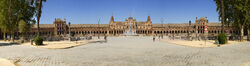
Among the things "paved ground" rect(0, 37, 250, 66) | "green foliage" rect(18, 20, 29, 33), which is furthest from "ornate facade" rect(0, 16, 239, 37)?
"paved ground" rect(0, 37, 250, 66)

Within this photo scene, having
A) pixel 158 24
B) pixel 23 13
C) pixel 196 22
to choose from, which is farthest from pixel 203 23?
pixel 23 13

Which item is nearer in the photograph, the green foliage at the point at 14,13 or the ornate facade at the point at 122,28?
the green foliage at the point at 14,13

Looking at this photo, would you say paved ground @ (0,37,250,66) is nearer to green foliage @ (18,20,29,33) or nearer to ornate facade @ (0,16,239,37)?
green foliage @ (18,20,29,33)

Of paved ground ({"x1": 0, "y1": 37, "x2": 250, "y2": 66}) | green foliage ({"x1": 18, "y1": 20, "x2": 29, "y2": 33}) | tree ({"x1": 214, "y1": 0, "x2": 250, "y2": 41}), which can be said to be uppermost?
tree ({"x1": 214, "y1": 0, "x2": 250, "y2": 41})

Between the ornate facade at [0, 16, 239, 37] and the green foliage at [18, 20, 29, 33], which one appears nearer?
the green foliage at [18, 20, 29, 33]

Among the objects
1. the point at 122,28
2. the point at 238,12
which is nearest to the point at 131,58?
the point at 238,12

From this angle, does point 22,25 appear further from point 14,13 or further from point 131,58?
point 131,58

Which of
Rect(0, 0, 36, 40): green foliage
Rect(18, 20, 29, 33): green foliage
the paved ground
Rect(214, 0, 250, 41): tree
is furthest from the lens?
Rect(18, 20, 29, 33): green foliage

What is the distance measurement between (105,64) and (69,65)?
5.00ft

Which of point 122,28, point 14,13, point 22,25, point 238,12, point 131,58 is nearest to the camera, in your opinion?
point 131,58

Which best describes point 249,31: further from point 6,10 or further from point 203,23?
point 203,23

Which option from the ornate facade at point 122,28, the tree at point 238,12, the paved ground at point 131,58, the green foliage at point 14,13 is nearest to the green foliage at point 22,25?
the green foliage at point 14,13

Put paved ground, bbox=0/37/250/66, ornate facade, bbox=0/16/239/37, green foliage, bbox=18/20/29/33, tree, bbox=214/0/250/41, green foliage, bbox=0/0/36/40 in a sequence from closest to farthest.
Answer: paved ground, bbox=0/37/250/66 → tree, bbox=214/0/250/41 → green foliage, bbox=0/0/36/40 → green foliage, bbox=18/20/29/33 → ornate facade, bbox=0/16/239/37

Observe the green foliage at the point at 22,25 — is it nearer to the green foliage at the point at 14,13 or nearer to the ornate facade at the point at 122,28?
the green foliage at the point at 14,13
